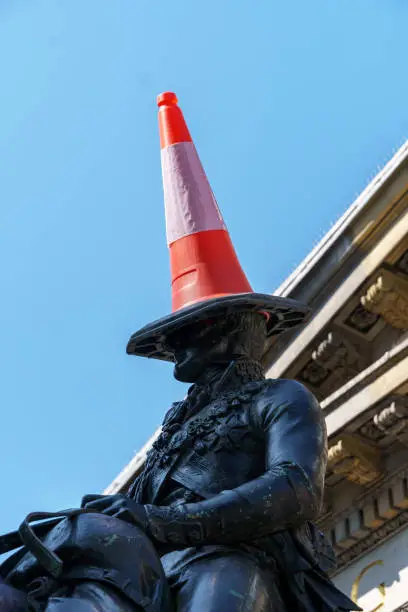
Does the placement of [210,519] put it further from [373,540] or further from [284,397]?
[373,540]

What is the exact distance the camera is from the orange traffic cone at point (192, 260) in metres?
5.45

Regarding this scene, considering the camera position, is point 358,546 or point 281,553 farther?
point 358,546

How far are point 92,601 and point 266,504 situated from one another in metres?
0.58

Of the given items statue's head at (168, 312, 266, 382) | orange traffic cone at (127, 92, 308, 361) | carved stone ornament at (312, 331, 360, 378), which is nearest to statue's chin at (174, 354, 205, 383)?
statue's head at (168, 312, 266, 382)

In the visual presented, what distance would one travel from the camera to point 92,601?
14.6 feet

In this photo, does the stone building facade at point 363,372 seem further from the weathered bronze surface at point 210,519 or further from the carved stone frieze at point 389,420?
the weathered bronze surface at point 210,519

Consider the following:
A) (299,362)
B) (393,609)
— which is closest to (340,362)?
(299,362)

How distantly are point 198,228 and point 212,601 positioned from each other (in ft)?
6.09

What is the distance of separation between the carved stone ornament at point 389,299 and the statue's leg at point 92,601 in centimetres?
1226

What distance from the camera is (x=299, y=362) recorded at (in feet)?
55.9

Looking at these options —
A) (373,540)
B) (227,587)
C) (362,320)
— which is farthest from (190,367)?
(362,320)

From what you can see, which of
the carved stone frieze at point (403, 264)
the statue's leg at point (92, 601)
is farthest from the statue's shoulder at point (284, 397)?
the carved stone frieze at point (403, 264)

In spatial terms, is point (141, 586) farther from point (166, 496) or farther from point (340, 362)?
point (340, 362)

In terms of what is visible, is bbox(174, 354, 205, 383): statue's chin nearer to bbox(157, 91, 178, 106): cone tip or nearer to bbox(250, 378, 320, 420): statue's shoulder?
bbox(250, 378, 320, 420): statue's shoulder
